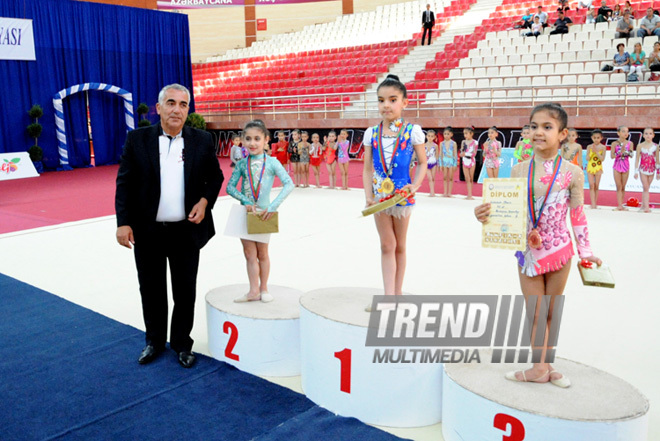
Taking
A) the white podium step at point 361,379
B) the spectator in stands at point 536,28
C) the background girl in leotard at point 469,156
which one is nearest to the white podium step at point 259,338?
the white podium step at point 361,379

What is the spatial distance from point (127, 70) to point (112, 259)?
1384cm

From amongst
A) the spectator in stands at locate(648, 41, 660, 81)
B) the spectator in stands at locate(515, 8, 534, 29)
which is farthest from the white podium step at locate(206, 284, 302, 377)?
the spectator in stands at locate(515, 8, 534, 29)

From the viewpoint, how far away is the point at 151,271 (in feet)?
11.4

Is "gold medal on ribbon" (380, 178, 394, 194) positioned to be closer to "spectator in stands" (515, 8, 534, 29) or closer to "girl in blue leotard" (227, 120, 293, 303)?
"girl in blue leotard" (227, 120, 293, 303)

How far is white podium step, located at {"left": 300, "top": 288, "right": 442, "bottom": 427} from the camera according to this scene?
273cm

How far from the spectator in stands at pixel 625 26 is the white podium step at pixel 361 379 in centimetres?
1420

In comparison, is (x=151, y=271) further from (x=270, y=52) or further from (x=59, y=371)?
(x=270, y=52)

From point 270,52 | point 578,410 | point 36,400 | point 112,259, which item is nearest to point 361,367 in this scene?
point 578,410

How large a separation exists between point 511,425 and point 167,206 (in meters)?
2.19

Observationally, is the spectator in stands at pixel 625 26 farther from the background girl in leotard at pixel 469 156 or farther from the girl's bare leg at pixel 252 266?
the girl's bare leg at pixel 252 266

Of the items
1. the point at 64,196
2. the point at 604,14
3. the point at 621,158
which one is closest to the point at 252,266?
the point at 621,158

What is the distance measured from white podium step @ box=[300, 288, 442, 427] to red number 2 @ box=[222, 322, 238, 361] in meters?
0.59

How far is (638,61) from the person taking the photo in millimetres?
12523

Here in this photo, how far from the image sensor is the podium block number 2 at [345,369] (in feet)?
9.18
